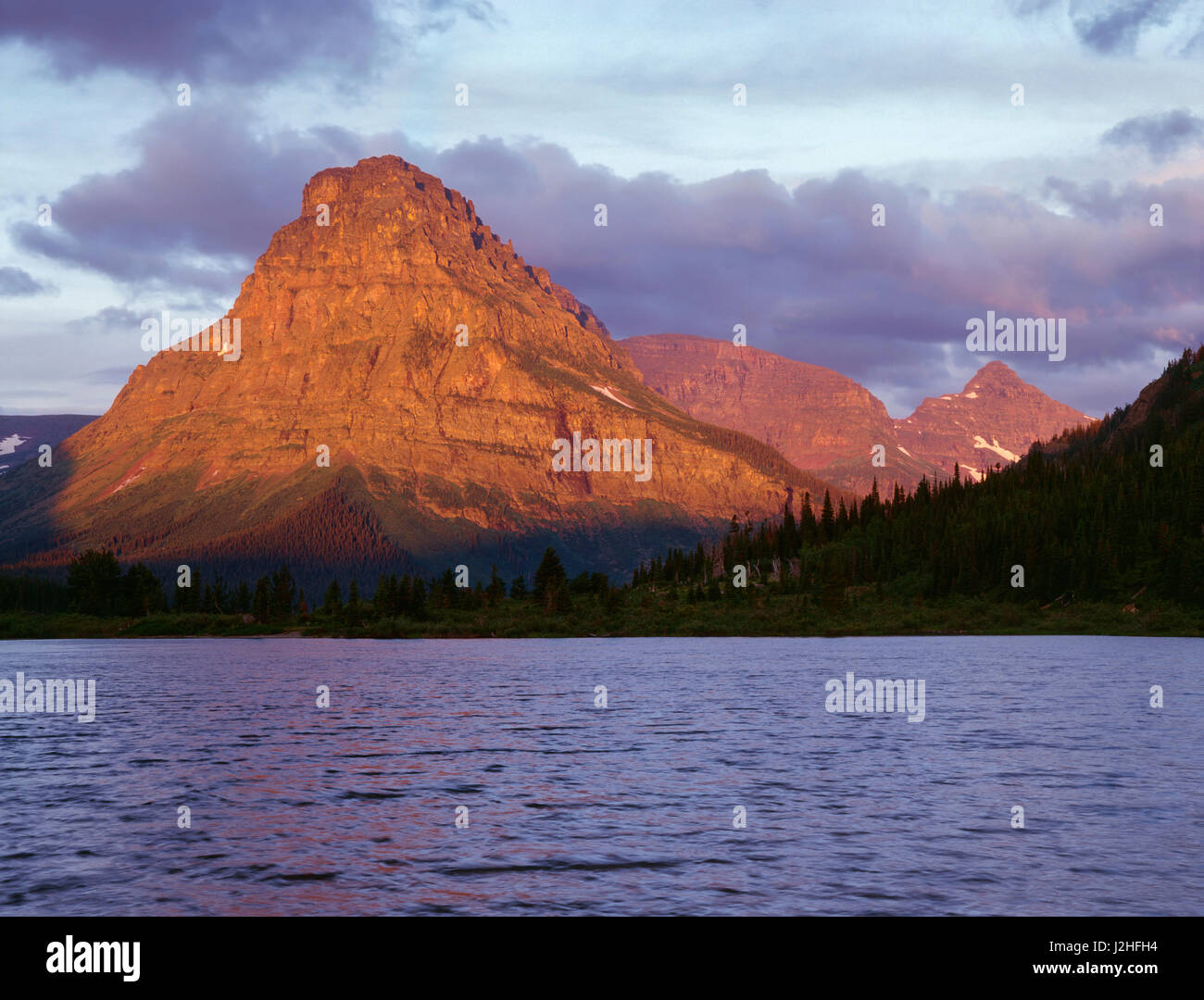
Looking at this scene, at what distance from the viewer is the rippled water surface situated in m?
31.0

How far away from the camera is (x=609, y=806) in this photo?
145ft

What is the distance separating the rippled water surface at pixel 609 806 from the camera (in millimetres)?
30953
